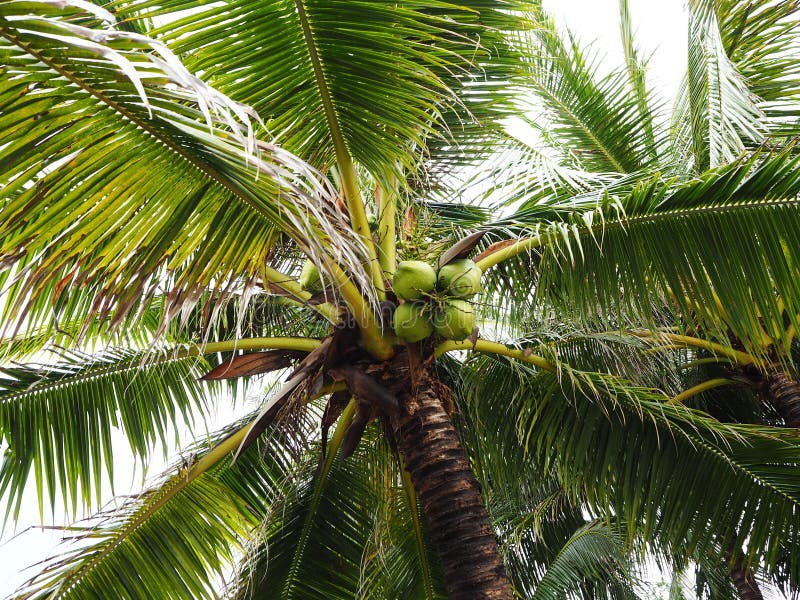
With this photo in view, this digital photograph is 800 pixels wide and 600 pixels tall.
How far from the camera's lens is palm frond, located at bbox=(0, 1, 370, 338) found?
1599 mm

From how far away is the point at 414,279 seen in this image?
2852 millimetres

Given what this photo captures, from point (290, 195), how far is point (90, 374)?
224 centimetres

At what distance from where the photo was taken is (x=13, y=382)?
3574mm

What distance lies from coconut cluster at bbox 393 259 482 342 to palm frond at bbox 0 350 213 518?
3.63ft

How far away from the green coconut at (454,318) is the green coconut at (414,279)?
0.32ft

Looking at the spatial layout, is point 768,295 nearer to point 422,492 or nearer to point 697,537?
point 697,537

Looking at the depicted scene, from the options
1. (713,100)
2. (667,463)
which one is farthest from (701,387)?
(713,100)

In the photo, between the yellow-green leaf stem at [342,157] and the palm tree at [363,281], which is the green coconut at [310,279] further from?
the yellow-green leaf stem at [342,157]

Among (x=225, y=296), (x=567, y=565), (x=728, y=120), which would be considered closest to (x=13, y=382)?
(x=225, y=296)

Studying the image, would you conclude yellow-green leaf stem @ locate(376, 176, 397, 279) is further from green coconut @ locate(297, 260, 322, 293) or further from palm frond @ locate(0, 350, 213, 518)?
palm frond @ locate(0, 350, 213, 518)

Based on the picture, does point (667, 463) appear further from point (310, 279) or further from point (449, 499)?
point (310, 279)

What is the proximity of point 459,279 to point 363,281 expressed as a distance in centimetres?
83

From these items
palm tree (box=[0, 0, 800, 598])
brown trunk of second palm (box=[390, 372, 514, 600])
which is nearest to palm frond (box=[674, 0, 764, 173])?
palm tree (box=[0, 0, 800, 598])

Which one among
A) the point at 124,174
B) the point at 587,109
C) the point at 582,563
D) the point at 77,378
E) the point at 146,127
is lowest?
the point at 582,563
